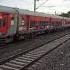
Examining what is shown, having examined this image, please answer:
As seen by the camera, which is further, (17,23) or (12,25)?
(17,23)

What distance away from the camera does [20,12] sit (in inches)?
1068

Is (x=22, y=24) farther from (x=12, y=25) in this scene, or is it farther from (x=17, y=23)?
(x=12, y=25)

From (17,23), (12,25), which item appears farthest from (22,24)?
(12,25)

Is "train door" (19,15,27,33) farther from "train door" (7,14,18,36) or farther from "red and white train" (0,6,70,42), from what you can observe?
"train door" (7,14,18,36)

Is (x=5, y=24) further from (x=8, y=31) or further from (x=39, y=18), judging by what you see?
(x=39, y=18)

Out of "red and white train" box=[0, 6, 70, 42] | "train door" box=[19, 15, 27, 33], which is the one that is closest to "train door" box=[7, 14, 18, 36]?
"red and white train" box=[0, 6, 70, 42]

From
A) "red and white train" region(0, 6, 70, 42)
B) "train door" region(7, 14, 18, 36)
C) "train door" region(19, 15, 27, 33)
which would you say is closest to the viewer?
"red and white train" region(0, 6, 70, 42)

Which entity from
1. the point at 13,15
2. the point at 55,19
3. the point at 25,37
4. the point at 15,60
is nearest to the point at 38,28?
the point at 25,37

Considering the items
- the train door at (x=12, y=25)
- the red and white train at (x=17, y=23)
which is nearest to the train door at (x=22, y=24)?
the red and white train at (x=17, y=23)

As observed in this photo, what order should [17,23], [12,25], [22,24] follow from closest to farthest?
[12,25], [17,23], [22,24]

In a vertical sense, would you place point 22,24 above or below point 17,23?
below

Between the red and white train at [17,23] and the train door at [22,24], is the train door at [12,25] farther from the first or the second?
the train door at [22,24]

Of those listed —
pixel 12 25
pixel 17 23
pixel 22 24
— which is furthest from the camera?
pixel 22 24

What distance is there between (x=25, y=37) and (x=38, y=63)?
15.5m
